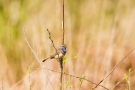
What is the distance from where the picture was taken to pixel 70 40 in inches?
119

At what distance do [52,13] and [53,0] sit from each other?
155 millimetres

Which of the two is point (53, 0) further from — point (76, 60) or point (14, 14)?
point (76, 60)

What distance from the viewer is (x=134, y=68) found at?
3.13 metres

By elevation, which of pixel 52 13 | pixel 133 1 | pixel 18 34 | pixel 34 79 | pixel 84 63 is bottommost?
pixel 34 79

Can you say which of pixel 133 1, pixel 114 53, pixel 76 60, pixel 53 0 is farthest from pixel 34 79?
pixel 133 1

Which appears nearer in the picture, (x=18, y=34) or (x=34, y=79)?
(x=34, y=79)

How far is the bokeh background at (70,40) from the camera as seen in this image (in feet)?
9.27

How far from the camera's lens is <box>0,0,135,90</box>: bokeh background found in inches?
111

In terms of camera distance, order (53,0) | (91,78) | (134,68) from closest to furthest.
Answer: (91,78), (134,68), (53,0)

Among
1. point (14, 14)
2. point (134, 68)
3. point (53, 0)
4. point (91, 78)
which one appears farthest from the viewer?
point (53, 0)

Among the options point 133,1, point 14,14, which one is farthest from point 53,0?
point 133,1

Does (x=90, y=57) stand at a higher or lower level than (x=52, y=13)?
lower

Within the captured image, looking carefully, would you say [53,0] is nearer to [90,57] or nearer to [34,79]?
[90,57]

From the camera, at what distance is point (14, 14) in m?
3.67
